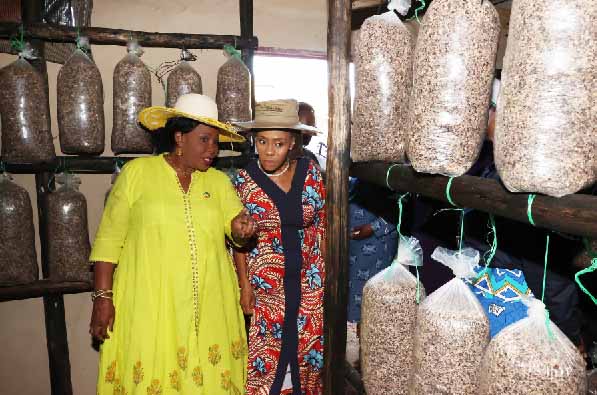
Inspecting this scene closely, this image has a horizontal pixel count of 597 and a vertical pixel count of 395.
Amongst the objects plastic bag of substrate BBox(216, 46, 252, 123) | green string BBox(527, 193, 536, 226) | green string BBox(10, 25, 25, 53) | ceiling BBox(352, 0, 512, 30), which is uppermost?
ceiling BBox(352, 0, 512, 30)

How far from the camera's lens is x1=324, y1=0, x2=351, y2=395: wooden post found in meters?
1.62

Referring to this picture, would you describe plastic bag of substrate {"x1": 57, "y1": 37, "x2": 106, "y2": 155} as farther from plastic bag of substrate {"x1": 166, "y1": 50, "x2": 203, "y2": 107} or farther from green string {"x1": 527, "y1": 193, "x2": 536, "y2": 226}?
green string {"x1": 527, "y1": 193, "x2": 536, "y2": 226}

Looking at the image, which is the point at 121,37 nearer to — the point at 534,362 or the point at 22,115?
the point at 22,115

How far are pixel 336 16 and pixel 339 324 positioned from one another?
4.05ft

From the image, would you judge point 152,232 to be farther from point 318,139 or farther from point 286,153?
point 318,139

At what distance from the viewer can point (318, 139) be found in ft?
13.0

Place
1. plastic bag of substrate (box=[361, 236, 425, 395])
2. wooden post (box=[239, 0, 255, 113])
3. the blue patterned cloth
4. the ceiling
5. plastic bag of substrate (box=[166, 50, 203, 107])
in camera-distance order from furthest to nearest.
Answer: wooden post (box=[239, 0, 255, 113]), the blue patterned cloth, plastic bag of substrate (box=[166, 50, 203, 107]), the ceiling, plastic bag of substrate (box=[361, 236, 425, 395])

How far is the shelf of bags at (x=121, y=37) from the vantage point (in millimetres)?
2457

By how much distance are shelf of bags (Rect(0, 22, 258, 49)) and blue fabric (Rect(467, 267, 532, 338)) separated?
223cm

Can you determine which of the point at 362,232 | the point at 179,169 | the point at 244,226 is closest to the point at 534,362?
the point at 244,226

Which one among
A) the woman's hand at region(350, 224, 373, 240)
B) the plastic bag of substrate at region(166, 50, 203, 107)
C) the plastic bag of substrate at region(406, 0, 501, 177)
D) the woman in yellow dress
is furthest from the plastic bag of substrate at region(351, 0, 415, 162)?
the plastic bag of substrate at region(166, 50, 203, 107)

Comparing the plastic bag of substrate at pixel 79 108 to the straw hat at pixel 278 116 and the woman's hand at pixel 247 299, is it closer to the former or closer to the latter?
the straw hat at pixel 278 116

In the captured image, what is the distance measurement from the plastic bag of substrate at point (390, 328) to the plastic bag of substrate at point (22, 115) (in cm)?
205

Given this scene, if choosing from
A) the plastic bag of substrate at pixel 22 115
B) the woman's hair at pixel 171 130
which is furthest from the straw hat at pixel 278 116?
the plastic bag of substrate at pixel 22 115
